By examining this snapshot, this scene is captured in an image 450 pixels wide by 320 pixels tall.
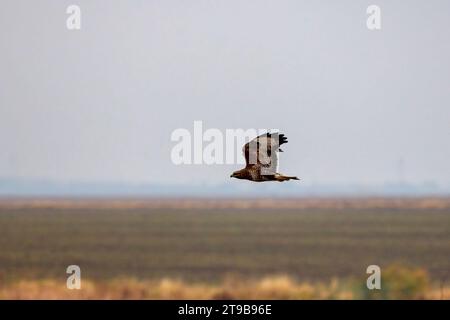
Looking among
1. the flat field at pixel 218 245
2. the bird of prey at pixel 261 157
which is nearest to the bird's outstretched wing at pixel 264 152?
the bird of prey at pixel 261 157

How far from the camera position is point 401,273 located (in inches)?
1982

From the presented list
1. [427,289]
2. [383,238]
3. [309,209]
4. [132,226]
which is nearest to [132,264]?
[383,238]

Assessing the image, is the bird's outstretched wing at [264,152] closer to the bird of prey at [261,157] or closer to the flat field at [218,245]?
the bird of prey at [261,157]

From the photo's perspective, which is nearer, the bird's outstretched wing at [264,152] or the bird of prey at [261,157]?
the bird of prey at [261,157]

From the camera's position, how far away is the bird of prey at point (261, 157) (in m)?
19.9

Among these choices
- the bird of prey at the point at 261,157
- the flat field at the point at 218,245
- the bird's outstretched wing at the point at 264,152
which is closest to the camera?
the bird of prey at the point at 261,157

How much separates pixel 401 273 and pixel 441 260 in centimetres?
2915

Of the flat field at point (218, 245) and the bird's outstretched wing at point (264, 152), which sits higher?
the bird's outstretched wing at point (264, 152)

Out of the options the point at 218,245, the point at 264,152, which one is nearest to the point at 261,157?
the point at 264,152

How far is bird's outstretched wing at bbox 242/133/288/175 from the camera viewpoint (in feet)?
65.8

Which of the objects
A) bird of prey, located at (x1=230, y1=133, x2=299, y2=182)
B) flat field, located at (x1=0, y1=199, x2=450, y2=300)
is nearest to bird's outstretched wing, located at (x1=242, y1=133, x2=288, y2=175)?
bird of prey, located at (x1=230, y1=133, x2=299, y2=182)

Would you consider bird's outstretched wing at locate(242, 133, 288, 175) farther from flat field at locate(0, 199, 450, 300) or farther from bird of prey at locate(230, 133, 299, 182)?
flat field at locate(0, 199, 450, 300)

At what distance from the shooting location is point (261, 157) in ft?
66.4

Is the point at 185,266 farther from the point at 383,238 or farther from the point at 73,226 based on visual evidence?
the point at 73,226
